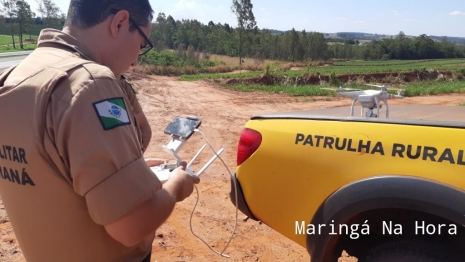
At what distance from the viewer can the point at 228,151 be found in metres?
7.20

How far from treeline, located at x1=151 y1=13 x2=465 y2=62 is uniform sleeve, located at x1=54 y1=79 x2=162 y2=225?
137 ft

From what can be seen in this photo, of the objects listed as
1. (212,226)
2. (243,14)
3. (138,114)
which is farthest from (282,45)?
(138,114)

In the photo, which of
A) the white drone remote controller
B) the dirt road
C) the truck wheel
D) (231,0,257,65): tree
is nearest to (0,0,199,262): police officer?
the white drone remote controller

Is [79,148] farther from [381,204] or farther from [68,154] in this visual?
[381,204]

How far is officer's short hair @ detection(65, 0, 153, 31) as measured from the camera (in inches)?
53.1

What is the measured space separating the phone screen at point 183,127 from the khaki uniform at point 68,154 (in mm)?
598

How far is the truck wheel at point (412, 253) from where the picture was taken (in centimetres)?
188

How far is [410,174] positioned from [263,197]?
0.84 metres

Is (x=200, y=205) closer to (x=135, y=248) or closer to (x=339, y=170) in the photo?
(x=339, y=170)

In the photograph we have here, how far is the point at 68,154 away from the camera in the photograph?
1.19m

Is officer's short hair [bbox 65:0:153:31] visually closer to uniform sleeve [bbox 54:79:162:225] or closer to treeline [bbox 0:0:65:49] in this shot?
uniform sleeve [bbox 54:79:162:225]

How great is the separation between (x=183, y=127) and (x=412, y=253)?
1.23m

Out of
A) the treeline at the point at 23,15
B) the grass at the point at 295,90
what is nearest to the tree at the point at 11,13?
the treeline at the point at 23,15

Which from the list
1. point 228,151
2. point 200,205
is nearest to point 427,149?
point 200,205
